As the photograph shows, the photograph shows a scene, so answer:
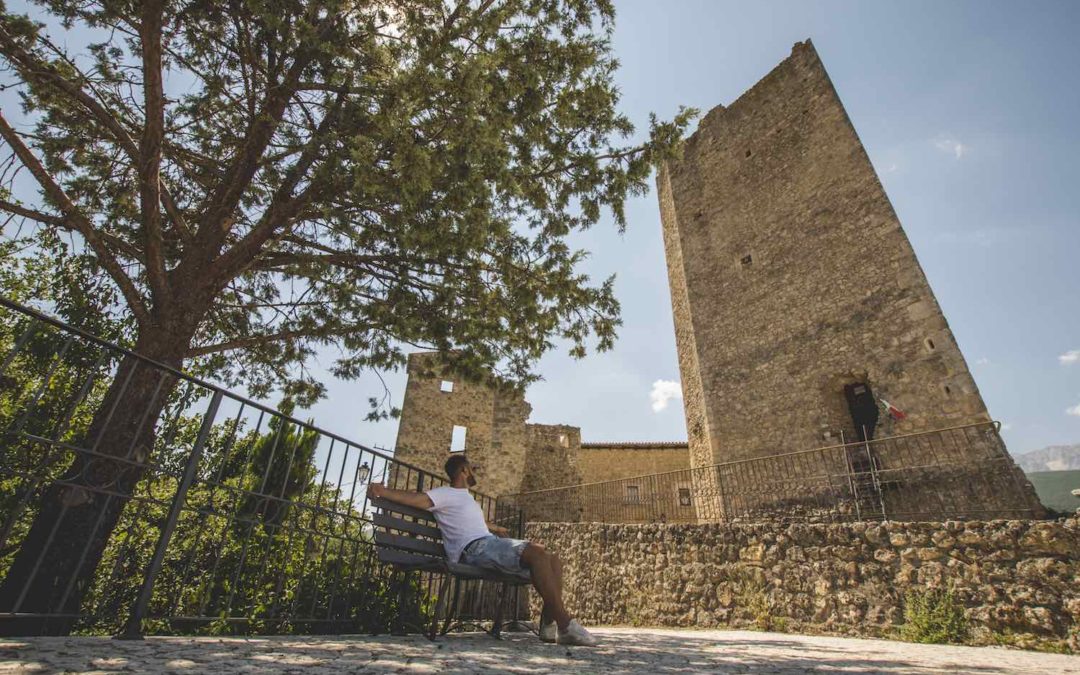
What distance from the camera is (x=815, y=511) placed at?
7.82 m

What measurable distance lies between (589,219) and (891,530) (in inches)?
179

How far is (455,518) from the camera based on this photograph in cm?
327

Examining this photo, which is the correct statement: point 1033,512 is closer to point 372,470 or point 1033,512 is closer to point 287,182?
point 372,470

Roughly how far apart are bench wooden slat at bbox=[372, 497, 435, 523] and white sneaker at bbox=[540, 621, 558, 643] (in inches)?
40.3

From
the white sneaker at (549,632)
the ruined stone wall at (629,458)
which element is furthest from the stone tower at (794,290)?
the ruined stone wall at (629,458)

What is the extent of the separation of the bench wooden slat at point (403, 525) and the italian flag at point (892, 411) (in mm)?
8259

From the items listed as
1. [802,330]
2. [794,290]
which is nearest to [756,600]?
[802,330]

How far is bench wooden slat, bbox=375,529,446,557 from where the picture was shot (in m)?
3.02

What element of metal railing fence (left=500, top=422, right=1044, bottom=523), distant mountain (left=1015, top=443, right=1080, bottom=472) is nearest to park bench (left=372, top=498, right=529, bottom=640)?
metal railing fence (left=500, top=422, right=1044, bottom=523)

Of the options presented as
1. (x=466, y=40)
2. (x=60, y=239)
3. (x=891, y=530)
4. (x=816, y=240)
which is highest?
(x=816, y=240)

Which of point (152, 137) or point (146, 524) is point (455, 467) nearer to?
point (152, 137)

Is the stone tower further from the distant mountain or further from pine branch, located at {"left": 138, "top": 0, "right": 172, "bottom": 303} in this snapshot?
the distant mountain

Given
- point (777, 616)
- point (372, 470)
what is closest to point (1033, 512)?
point (777, 616)

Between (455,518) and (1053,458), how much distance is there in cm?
26684
